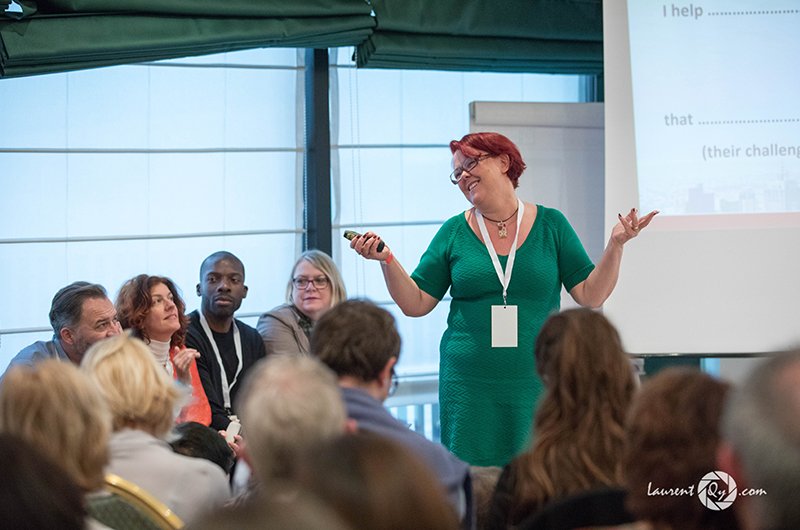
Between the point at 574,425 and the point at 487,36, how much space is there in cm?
307

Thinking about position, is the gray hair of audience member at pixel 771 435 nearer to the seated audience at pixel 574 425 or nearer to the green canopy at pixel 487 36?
the seated audience at pixel 574 425

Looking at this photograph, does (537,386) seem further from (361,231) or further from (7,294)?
(7,294)

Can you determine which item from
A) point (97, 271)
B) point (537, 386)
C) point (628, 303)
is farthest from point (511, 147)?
point (97, 271)

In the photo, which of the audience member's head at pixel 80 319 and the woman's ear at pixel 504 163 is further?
the woman's ear at pixel 504 163

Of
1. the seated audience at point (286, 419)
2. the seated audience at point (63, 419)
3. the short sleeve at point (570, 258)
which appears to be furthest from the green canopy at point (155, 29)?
the seated audience at point (286, 419)

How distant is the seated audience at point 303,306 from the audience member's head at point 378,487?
8.84 feet

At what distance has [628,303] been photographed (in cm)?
362

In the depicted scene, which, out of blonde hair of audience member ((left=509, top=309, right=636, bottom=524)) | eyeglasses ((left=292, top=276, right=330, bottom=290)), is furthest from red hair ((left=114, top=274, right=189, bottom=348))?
blonde hair of audience member ((left=509, top=309, right=636, bottom=524))

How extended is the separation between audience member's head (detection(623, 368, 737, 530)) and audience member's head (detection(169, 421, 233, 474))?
119 centimetres

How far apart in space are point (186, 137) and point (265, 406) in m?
2.90

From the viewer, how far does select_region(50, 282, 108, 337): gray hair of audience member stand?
2.71 meters

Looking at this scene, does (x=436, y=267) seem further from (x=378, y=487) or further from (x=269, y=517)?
(x=269, y=517)

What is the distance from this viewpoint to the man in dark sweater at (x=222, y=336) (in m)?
3.13

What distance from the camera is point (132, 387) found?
1.59 metres
